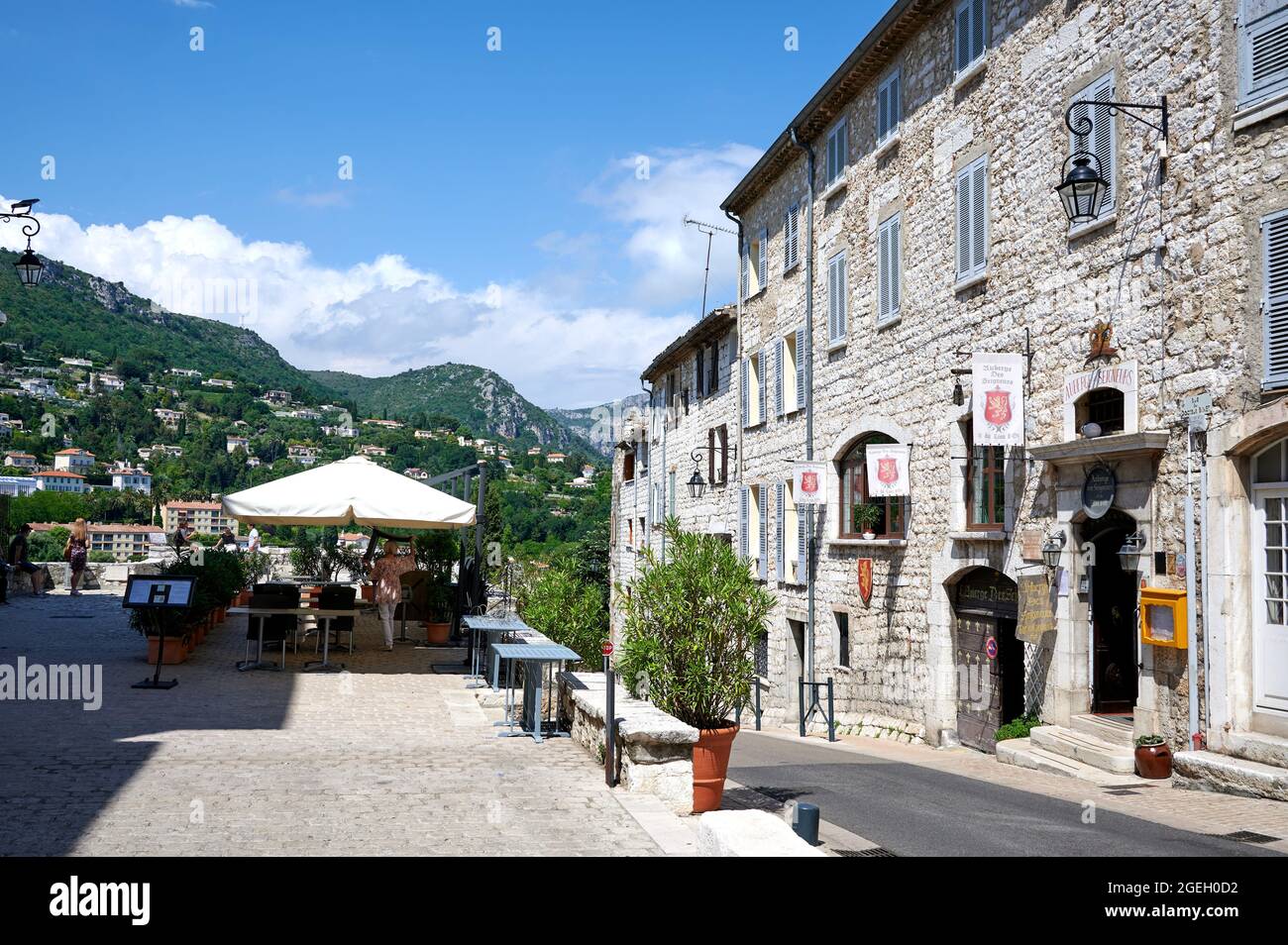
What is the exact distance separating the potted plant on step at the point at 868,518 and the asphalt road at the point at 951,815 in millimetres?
6017

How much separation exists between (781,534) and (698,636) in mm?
15096

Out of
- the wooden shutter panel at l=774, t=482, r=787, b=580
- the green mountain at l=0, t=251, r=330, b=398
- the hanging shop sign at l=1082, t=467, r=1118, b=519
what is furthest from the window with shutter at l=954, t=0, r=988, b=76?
the green mountain at l=0, t=251, r=330, b=398

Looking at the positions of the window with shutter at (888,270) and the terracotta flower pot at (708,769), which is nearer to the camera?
the terracotta flower pot at (708,769)

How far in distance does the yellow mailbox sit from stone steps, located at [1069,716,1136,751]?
3.98ft

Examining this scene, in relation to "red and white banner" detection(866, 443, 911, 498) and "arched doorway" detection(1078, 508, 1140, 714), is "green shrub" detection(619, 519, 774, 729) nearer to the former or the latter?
"arched doorway" detection(1078, 508, 1140, 714)

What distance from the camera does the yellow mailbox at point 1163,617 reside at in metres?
10.2

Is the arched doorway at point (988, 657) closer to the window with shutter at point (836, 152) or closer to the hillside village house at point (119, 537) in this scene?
the window with shutter at point (836, 152)

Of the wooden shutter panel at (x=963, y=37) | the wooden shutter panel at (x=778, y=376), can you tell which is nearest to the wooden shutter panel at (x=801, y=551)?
the wooden shutter panel at (x=778, y=376)

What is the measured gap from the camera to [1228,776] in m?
9.27

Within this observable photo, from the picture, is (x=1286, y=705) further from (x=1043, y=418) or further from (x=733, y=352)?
(x=733, y=352)

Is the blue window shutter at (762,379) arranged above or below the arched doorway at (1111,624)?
above

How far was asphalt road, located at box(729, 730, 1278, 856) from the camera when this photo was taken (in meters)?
7.00

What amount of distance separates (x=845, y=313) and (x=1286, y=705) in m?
10.9
